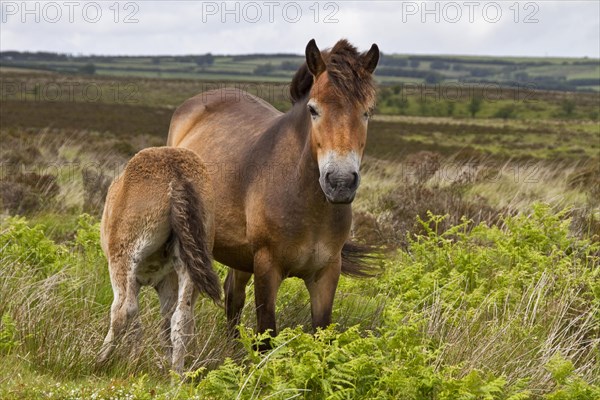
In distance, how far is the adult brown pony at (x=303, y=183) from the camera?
16.2 ft

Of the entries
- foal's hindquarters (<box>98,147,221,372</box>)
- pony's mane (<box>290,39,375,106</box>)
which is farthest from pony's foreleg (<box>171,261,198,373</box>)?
pony's mane (<box>290,39,375,106</box>)

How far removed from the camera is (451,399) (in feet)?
14.7

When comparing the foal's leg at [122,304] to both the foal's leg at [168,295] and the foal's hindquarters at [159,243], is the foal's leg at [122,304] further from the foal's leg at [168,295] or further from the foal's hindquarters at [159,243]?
the foal's leg at [168,295]

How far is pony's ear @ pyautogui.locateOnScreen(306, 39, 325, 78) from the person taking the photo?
17.1 ft

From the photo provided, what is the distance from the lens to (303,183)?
5.43 metres

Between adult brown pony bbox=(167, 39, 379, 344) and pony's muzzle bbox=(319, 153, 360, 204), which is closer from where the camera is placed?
pony's muzzle bbox=(319, 153, 360, 204)

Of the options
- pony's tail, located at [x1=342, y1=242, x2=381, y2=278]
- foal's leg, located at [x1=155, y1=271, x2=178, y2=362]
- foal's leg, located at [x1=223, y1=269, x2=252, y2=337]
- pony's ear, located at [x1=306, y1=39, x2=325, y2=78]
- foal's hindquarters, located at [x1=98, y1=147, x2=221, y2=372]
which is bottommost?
foal's leg, located at [x1=223, y1=269, x2=252, y2=337]

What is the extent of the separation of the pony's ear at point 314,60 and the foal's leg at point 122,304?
6.03ft

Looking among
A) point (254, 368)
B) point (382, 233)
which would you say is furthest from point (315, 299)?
point (382, 233)

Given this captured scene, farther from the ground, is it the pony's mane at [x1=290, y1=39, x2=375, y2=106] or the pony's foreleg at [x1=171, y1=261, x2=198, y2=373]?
the pony's mane at [x1=290, y1=39, x2=375, y2=106]

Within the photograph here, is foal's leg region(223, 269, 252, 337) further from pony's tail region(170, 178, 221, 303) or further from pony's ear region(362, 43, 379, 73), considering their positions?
pony's ear region(362, 43, 379, 73)

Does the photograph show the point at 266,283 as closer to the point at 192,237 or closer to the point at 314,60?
the point at 192,237

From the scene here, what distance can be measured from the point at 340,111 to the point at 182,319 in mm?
1673

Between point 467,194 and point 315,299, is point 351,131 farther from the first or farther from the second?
point 467,194
